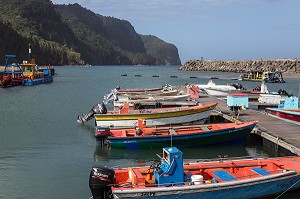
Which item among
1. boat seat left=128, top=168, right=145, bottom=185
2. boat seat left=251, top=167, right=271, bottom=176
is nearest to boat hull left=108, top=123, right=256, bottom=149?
boat seat left=251, top=167, right=271, bottom=176

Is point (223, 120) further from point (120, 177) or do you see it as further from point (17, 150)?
point (120, 177)

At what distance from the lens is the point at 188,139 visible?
21828 mm

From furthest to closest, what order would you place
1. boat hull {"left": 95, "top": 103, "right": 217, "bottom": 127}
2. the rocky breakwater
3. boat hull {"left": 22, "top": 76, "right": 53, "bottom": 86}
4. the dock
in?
the rocky breakwater → boat hull {"left": 22, "top": 76, "right": 53, "bottom": 86} → boat hull {"left": 95, "top": 103, "right": 217, "bottom": 127} → the dock

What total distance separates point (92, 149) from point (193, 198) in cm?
1168

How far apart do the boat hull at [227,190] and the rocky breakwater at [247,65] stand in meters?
114

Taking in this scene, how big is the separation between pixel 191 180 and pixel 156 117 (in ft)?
44.3

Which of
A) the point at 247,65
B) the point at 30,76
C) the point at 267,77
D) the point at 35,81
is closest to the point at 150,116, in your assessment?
the point at 35,81

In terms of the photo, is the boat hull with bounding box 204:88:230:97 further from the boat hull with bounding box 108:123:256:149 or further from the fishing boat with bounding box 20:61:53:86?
the fishing boat with bounding box 20:61:53:86

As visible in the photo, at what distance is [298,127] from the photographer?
24000mm

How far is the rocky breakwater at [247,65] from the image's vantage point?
126 m

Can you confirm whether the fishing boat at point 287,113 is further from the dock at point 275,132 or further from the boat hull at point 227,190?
the boat hull at point 227,190

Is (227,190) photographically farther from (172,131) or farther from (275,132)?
(275,132)

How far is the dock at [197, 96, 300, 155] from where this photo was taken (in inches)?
781

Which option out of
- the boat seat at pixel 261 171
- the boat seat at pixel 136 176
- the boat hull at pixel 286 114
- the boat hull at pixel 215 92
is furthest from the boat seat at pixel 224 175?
the boat hull at pixel 215 92
